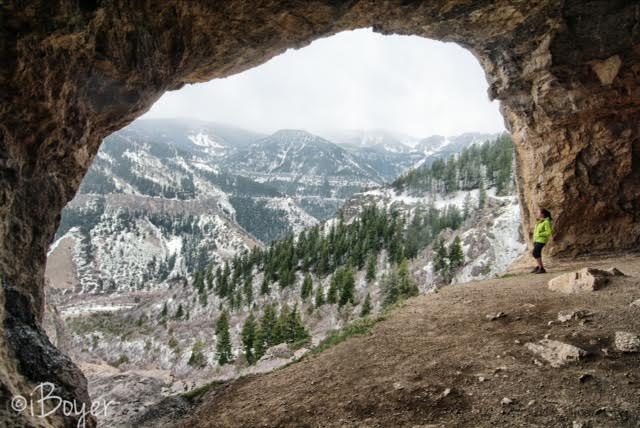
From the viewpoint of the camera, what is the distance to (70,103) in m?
8.93

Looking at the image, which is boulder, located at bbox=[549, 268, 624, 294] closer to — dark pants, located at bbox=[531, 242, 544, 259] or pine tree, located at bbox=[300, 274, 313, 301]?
dark pants, located at bbox=[531, 242, 544, 259]

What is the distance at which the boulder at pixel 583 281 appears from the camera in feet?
34.4

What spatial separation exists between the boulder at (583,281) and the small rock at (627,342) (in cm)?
389

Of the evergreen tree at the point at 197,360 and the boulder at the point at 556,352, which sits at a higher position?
the boulder at the point at 556,352

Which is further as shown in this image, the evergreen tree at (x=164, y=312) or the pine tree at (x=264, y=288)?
the evergreen tree at (x=164, y=312)

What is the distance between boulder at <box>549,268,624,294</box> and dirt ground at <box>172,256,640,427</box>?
26cm

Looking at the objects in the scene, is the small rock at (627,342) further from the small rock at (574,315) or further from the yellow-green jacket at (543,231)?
the yellow-green jacket at (543,231)

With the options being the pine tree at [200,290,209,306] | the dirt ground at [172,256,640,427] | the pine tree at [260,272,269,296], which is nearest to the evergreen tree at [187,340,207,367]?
the pine tree at [260,272,269,296]

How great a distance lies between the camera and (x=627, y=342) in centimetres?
673

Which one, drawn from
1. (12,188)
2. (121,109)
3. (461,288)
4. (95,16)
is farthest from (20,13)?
(461,288)

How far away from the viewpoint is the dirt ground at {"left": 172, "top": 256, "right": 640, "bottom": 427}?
5.71 m

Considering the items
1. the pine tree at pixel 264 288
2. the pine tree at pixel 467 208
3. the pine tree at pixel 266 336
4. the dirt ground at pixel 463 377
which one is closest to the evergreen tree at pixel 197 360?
the pine tree at pixel 266 336

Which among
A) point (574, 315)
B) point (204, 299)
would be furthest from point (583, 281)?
point (204, 299)

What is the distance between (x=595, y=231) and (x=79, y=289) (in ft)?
699
